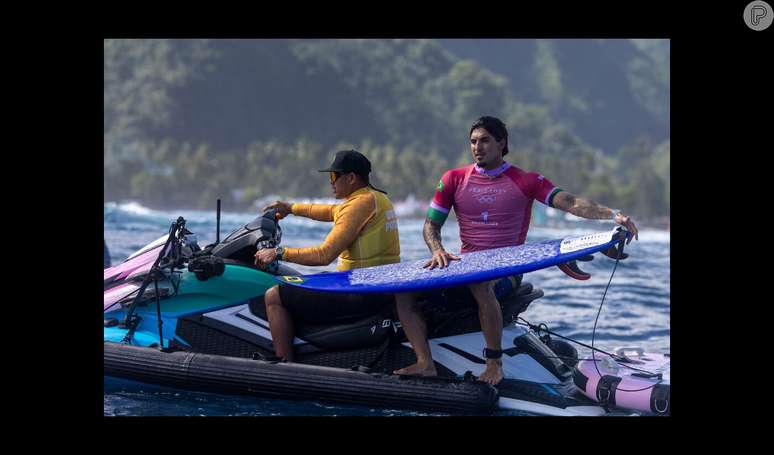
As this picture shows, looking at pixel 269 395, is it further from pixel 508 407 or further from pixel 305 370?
pixel 508 407

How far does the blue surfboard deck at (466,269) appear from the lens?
20.9 feet

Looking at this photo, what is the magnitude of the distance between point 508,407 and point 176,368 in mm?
2311

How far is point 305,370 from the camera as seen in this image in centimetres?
674

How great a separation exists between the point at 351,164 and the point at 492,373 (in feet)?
5.71

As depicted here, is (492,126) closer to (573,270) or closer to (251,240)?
(573,270)

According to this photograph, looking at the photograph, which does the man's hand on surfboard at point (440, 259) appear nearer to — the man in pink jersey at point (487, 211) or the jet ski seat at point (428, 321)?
the man in pink jersey at point (487, 211)

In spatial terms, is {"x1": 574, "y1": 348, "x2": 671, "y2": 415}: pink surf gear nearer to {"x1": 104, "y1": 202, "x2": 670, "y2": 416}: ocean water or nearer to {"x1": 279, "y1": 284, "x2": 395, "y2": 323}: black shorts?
{"x1": 104, "y1": 202, "x2": 670, "y2": 416}: ocean water

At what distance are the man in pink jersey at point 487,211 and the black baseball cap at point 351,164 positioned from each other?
0.54 m

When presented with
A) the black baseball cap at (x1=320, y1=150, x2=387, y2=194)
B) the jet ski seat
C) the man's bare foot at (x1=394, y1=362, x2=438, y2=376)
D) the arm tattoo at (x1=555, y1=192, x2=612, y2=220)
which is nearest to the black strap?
the jet ski seat

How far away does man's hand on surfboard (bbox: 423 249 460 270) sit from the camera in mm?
6727

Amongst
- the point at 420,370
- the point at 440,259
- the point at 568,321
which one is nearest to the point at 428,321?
the point at 420,370

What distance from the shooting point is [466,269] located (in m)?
6.54

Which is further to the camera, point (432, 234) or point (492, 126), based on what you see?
point (432, 234)

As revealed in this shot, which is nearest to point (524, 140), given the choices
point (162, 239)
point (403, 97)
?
point (403, 97)
